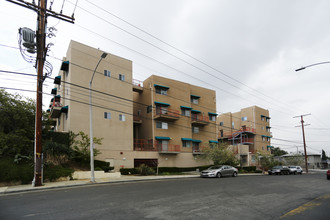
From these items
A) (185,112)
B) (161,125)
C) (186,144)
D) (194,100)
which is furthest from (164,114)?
(194,100)

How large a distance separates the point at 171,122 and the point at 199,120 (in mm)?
4993

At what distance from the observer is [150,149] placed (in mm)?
31984

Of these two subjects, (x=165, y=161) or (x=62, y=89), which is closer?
(x=62, y=89)

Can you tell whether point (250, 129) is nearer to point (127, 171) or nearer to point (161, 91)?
point (161, 91)

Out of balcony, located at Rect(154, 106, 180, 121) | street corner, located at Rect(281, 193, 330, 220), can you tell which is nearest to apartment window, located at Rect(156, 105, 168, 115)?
balcony, located at Rect(154, 106, 180, 121)

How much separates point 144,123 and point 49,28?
20.3 meters

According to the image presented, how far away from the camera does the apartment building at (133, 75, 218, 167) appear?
33156mm

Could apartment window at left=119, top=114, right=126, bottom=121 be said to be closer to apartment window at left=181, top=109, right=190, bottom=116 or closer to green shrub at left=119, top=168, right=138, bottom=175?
green shrub at left=119, top=168, right=138, bottom=175

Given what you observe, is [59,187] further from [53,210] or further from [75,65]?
[75,65]

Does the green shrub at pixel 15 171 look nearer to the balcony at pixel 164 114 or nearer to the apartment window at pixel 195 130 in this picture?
the balcony at pixel 164 114

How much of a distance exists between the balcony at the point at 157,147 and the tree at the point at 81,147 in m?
8.05

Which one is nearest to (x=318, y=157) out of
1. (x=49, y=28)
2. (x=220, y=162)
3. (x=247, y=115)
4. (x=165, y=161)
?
(x=247, y=115)

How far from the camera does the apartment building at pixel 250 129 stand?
5122 centimetres

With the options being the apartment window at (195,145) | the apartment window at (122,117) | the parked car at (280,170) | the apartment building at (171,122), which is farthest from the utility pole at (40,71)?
the parked car at (280,170)
